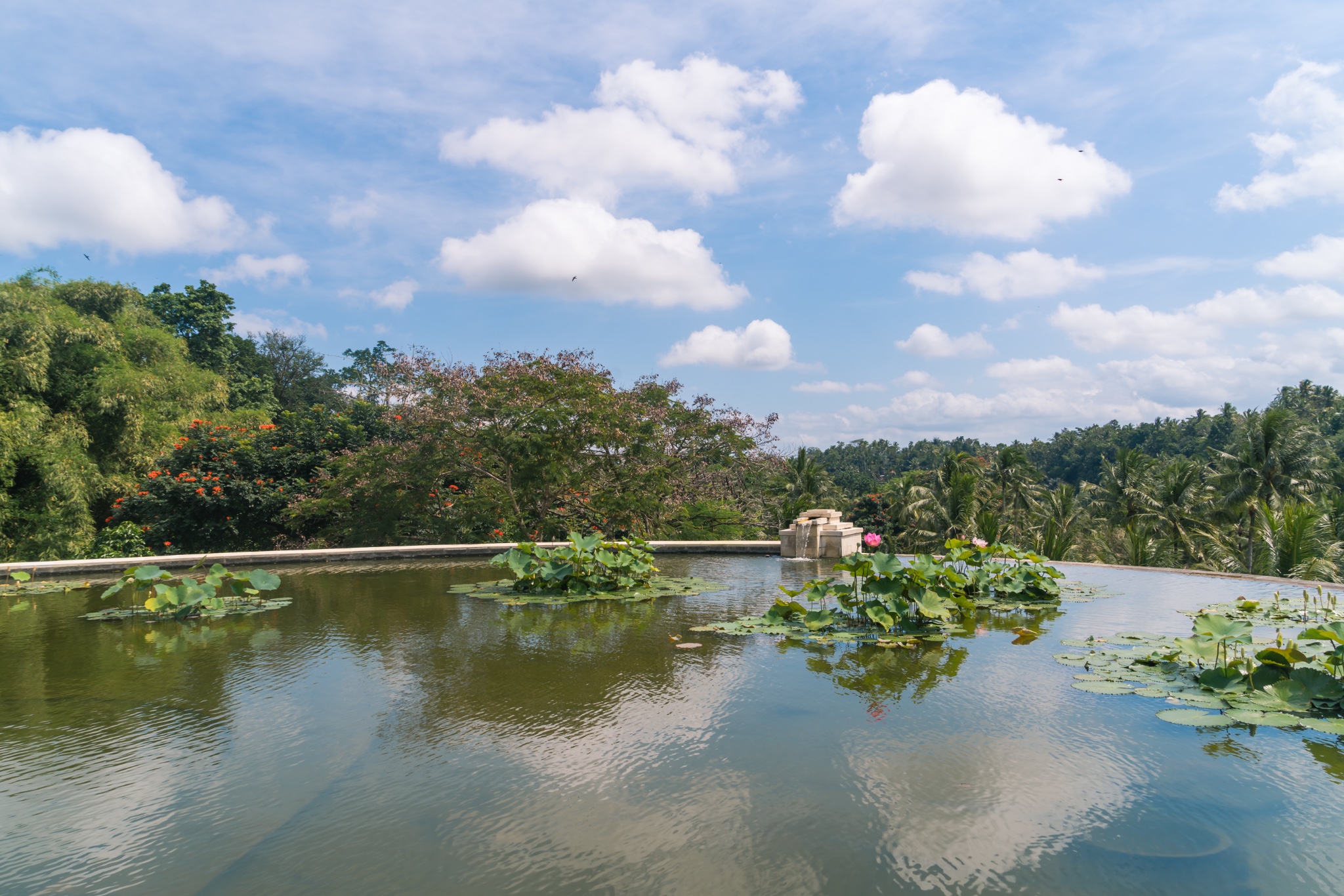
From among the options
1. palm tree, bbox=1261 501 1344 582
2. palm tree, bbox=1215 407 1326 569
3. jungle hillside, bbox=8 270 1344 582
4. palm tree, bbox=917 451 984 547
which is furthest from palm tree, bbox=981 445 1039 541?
palm tree, bbox=1261 501 1344 582

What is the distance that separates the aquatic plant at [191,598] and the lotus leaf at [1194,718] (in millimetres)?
7216

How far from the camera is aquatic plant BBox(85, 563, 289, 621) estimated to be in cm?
638

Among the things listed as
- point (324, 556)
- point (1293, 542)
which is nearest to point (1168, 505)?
point (1293, 542)

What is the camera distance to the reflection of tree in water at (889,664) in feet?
14.2

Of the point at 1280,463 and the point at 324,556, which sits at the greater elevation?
the point at 1280,463

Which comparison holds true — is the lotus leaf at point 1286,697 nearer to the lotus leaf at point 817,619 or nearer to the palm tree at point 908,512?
the lotus leaf at point 817,619

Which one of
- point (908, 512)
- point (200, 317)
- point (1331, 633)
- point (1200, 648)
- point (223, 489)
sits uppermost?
point (200, 317)

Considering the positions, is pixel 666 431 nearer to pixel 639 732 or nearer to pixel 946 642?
pixel 946 642

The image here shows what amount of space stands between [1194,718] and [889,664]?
1763mm

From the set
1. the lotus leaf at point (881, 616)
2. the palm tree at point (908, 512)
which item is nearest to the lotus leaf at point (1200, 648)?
the lotus leaf at point (881, 616)

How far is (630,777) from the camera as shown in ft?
10.2

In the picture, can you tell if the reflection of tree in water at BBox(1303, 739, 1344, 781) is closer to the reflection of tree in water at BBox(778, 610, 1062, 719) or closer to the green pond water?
the green pond water

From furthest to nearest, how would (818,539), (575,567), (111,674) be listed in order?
(818,539) < (575,567) < (111,674)

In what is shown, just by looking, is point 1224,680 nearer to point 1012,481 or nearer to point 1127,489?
point 1127,489
